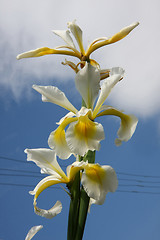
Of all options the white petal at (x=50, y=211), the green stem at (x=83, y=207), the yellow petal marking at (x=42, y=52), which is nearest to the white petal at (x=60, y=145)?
the green stem at (x=83, y=207)

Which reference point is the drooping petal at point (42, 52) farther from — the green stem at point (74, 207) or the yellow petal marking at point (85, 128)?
the green stem at point (74, 207)

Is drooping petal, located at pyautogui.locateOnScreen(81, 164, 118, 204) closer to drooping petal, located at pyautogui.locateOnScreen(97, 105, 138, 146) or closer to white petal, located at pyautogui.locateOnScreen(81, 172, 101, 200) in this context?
white petal, located at pyautogui.locateOnScreen(81, 172, 101, 200)

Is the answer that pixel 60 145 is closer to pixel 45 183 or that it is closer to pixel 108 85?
pixel 45 183

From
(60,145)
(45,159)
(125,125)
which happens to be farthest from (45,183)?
(125,125)

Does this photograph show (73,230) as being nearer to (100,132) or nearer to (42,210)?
(42,210)

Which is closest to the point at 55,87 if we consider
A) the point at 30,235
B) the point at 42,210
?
the point at 42,210

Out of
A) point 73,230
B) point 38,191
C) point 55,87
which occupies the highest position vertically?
point 55,87
